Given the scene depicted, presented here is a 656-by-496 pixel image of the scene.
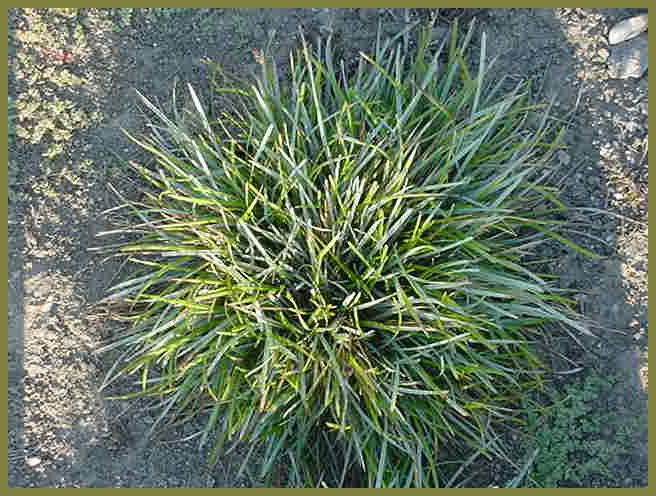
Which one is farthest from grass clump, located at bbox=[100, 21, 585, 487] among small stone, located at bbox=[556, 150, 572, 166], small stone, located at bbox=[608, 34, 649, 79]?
small stone, located at bbox=[608, 34, 649, 79]

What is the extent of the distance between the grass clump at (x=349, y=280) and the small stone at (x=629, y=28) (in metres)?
0.60

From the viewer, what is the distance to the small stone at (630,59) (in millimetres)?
2525

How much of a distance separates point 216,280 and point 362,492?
3.05 feet

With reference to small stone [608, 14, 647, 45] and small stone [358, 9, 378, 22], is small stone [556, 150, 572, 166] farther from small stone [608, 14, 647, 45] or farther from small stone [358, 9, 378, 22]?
small stone [358, 9, 378, 22]

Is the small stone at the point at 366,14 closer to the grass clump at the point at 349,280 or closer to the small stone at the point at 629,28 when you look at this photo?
the grass clump at the point at 349,280

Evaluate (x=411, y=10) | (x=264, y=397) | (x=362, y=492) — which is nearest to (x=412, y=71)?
(x=411, y=10)

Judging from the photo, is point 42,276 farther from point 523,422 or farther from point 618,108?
point 618,108

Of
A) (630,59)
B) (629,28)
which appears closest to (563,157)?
(630,59)

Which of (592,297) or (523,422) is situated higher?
(592,297)

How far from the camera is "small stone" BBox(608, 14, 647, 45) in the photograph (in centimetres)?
253

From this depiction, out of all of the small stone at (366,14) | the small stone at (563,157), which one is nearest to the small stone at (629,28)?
the small stone at (563,157)

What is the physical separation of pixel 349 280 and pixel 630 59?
1483 mm

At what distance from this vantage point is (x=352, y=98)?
93.4 inches

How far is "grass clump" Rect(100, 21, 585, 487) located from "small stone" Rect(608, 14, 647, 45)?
0.60 meters
